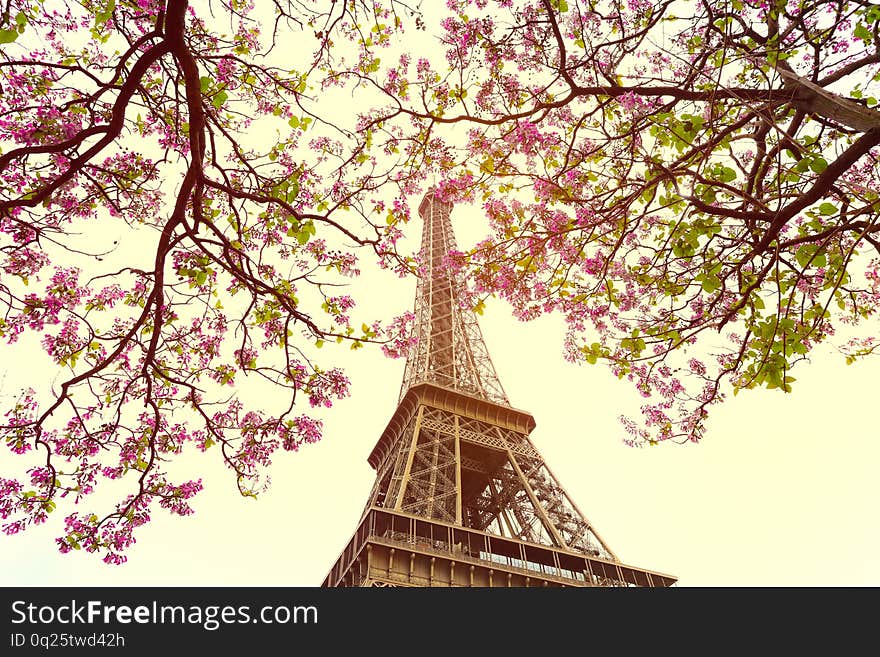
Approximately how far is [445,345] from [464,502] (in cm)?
1159

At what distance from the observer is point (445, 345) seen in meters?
37.6

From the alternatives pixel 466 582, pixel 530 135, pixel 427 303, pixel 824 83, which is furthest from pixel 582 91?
pixel 427 303

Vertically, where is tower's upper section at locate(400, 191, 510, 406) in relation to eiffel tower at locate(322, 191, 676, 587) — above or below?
above

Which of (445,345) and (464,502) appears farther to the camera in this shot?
(445,345)

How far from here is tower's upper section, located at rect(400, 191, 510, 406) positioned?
3231 cm

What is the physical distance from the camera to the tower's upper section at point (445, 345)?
32.3 meters

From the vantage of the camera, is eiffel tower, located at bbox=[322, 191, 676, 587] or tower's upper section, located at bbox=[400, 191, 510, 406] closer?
eiffel tower, located at bbox=[322, 191, 676, 587]

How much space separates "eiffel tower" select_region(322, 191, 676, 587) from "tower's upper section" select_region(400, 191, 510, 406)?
0.12m

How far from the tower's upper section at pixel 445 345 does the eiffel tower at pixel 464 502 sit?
0.12 metres

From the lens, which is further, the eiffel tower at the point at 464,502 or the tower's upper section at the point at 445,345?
the tower's upper section at the point at 445,345

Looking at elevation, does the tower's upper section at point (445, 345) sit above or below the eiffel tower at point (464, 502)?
above

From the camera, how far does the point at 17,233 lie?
16.2 feet

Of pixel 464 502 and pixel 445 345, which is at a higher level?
pixel 445 345
